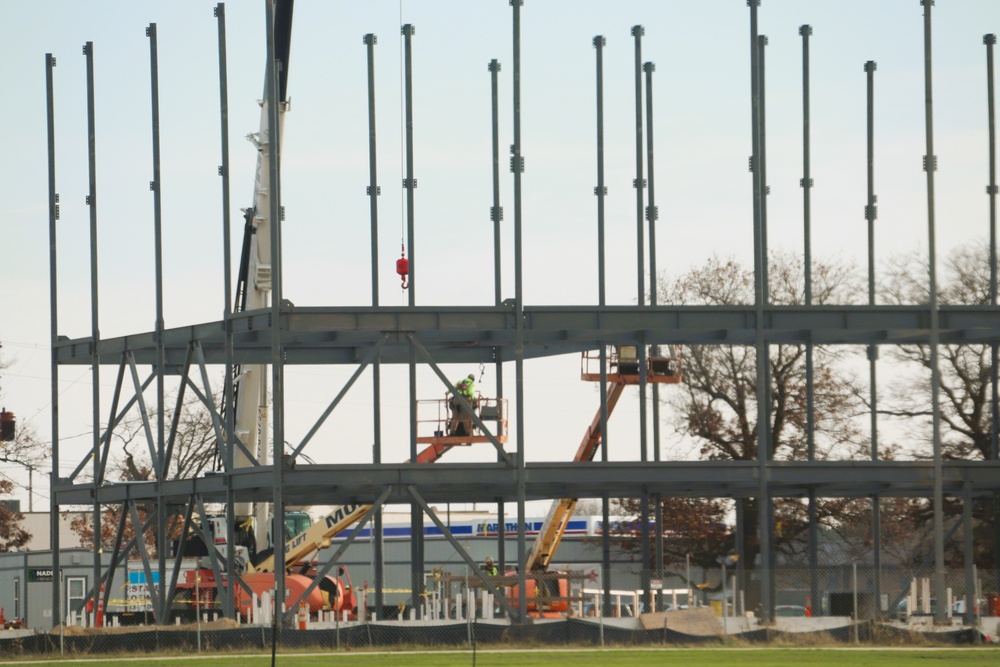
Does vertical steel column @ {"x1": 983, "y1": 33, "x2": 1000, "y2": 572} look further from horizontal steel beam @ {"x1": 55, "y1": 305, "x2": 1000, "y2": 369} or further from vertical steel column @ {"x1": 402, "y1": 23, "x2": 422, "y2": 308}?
vertical steel column @ {"x1": 402, "y1": 23, "x2": 422, "y2": 308}

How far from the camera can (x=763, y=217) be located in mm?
37375

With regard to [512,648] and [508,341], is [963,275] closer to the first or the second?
[508,341]

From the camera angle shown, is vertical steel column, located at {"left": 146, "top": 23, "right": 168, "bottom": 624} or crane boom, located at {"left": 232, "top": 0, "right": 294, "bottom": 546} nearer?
vertical steel column, located at {"left": 146, "top": 23, "right": 168, "bottom": 624}

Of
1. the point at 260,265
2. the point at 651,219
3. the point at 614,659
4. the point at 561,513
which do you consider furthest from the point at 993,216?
the point at 260,265

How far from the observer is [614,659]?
28078 mm

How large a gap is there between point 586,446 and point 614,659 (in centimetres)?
1622

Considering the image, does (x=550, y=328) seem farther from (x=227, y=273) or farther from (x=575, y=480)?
(x=227, y=273)

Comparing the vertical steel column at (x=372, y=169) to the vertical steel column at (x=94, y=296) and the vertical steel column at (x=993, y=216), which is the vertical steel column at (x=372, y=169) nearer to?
the vertical steel column at (x=94, y=296)

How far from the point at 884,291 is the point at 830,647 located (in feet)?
98.1

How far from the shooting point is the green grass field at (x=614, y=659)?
1069 inches

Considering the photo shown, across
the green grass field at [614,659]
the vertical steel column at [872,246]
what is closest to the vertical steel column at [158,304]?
the green grass field at [614,659]

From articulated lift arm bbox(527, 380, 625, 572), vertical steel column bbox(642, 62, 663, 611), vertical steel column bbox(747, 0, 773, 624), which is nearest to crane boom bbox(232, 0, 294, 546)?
articulated lift arm bbox(527, 380, 625, 572)

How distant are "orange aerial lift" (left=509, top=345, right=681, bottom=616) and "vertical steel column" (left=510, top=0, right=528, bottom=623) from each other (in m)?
4.56

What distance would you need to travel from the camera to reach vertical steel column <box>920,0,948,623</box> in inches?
1390
